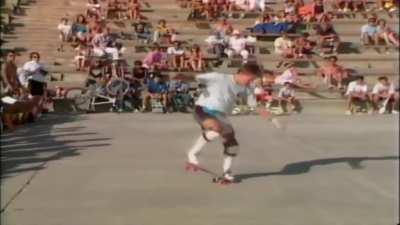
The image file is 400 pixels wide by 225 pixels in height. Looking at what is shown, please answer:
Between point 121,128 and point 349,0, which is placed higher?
point 349,0

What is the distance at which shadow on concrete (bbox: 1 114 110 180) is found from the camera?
10.3 m

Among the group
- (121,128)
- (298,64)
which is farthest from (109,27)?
(121,128)

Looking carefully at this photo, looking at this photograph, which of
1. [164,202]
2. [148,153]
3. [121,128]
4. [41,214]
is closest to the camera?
[41,214]

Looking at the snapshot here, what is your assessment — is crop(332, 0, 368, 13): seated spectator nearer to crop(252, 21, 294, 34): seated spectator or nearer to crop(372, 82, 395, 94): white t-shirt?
crop(252, 21, 294, 34): seated spectator

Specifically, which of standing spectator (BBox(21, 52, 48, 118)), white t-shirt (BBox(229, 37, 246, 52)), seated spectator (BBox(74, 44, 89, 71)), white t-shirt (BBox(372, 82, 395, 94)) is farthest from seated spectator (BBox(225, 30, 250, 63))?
standing spectator (BBox(21, 52, 48, 118))

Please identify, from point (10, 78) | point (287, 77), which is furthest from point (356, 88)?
point (10, 78)

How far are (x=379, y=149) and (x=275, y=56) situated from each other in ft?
28.0

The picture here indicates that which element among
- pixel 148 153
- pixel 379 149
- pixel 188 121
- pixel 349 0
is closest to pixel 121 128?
pixel 188 121

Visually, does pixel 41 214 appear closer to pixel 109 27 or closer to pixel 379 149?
pixel 379 149

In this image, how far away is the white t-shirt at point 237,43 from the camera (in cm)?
2011

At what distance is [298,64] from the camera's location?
66.5ft

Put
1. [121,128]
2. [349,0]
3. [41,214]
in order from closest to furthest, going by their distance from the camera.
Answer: [41,214] → [121,128] → [349,0]

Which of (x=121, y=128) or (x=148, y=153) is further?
(x=121, y=128)

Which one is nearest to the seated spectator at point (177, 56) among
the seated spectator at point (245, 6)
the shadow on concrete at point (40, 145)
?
the seated spectator at point (245, 6)
